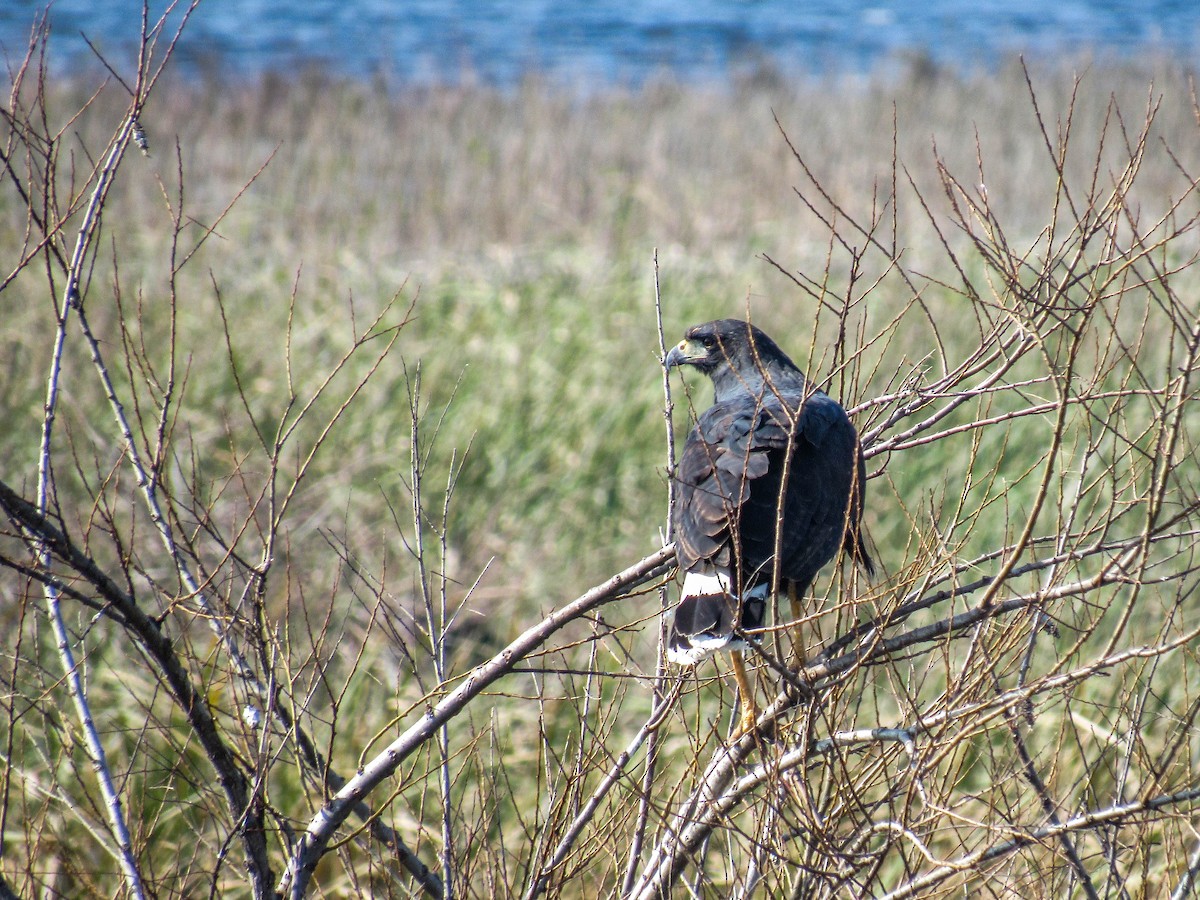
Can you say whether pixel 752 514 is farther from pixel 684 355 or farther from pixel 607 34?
pixel 607 34

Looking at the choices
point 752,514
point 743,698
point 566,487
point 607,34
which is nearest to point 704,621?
point 743,698

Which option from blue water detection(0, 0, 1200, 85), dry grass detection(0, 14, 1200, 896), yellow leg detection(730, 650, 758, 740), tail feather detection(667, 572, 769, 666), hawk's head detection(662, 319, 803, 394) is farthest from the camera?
blue water detection(0, 0, 1200, 85)

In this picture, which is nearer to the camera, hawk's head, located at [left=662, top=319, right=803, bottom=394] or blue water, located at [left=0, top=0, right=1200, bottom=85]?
hawk's head, located at [left=662, top=319, right=803, bottom=394]

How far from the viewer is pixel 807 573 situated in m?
3.40

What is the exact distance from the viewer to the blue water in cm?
1919

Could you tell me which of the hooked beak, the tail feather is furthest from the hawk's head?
the tail feather

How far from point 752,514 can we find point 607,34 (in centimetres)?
2087

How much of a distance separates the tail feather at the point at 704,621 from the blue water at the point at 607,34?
15937 millimetres

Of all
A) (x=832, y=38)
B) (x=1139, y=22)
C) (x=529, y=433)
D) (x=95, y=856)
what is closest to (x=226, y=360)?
(x=529, y=433)

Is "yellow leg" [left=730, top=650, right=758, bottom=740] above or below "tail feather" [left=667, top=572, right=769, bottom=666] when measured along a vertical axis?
below

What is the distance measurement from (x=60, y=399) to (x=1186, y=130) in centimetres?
1383

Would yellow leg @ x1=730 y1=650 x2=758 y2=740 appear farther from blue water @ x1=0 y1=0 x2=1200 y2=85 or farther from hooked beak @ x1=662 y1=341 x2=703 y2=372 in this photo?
blue water @ x1=0 y1=0 x2=1200 y2=85

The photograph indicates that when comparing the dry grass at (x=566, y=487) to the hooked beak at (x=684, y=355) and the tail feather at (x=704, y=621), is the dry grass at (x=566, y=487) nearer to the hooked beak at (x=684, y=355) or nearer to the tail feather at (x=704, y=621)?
the tail feather at (x=704, y=621)

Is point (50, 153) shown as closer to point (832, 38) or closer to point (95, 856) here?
point (95, 856)
